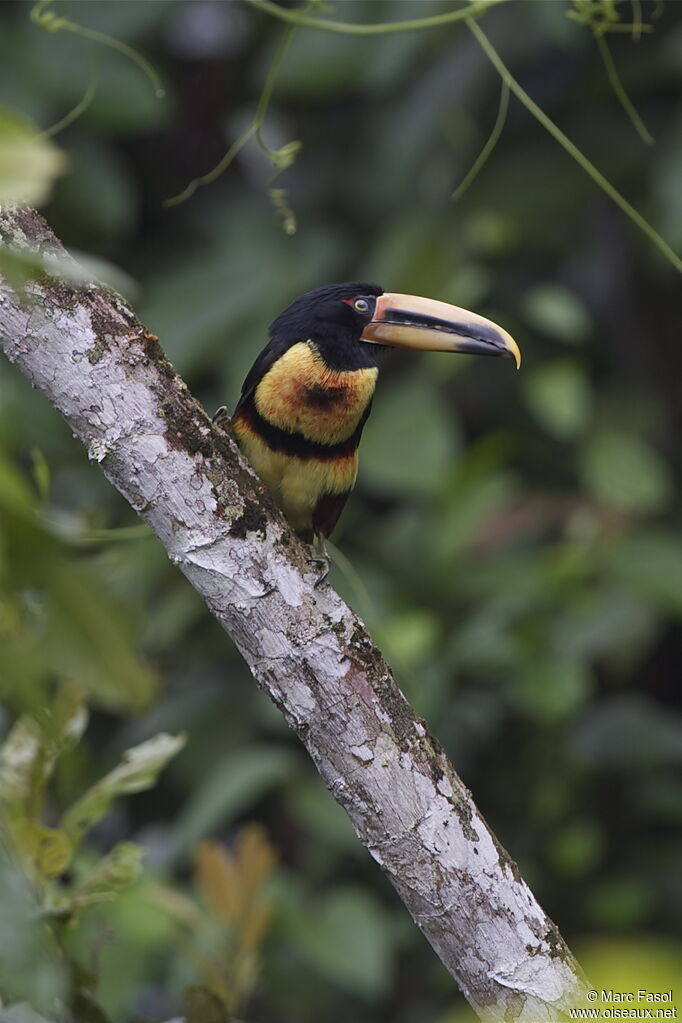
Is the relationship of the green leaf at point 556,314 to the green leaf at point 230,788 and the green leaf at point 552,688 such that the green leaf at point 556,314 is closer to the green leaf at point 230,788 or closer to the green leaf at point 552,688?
the green leaf at point 552,688

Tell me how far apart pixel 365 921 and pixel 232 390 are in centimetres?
155

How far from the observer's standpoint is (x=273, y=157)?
1.94 m

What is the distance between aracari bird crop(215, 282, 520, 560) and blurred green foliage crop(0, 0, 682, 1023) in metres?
0.91

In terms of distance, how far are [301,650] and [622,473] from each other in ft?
7.73

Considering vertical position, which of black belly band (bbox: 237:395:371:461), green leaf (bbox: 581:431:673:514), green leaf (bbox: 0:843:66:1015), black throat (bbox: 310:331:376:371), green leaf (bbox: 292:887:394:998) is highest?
black throat (bbox: 310:331:376:371)

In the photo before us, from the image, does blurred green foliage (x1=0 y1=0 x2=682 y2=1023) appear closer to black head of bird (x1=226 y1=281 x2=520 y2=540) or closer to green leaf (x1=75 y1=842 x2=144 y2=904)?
black head of bird (x1=226 y1=281 x2=520 y2=540)

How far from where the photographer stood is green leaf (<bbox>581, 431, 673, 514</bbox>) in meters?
3.61

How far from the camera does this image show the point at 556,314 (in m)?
3.65

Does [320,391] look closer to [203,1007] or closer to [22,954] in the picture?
[203,1007]

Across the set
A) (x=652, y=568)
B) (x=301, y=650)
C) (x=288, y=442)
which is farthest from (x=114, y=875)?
(x=652, y=568)

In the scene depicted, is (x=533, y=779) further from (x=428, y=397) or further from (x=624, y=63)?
(x=624, y=63)

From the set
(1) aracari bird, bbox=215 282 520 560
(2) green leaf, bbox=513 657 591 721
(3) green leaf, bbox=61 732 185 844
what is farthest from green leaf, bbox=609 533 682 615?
(3) green leaf, bbox=61 732 185 844

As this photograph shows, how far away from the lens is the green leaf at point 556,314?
366 centimetres

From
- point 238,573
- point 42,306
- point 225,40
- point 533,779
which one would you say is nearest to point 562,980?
point 238,573
